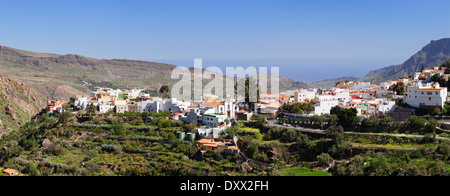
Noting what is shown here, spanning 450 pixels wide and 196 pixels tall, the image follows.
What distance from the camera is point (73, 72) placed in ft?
377

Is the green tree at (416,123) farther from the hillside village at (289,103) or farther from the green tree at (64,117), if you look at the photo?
the green tree at (64,117)

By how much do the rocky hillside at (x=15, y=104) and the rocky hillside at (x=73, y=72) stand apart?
19.2 m

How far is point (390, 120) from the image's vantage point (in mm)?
25188

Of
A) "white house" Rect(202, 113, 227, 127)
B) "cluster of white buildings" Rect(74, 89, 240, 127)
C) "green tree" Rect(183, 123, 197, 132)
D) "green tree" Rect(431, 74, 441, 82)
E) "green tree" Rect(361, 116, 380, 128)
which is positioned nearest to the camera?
"green tree" Rect(361, 116, 380, 128)

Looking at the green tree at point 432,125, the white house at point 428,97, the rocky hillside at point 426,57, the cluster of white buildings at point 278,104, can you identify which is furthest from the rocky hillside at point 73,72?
the green tree at point 432,125

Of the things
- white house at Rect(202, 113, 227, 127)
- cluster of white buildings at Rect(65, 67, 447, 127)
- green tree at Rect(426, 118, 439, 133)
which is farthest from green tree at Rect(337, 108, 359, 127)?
white house at Rect(202, 113, 227, 127)

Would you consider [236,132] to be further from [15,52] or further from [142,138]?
[15,52]

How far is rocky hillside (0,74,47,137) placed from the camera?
46438 millimetres

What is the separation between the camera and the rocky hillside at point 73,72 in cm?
8906

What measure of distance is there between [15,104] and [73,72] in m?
65.2

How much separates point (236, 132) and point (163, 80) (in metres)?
90.9

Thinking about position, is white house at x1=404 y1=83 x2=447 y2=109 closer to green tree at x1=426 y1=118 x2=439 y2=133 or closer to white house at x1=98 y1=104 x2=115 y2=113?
green tree at x1=426 y1=118 x2=439 y2=133

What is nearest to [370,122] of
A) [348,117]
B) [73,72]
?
[348,117]

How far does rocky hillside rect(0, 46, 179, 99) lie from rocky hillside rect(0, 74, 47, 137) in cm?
1924
